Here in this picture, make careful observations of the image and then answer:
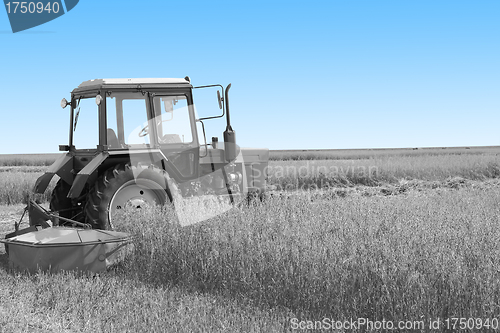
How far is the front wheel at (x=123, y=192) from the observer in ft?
19.4

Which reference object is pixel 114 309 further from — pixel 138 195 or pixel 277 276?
pixel 138 195

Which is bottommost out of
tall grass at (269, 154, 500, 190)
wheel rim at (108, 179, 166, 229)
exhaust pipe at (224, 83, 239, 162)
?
tall grass at (269, 154, 500, 190)

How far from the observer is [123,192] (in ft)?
20.2

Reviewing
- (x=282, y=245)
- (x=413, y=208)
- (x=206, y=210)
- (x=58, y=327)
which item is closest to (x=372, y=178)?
(x=413, y=208)

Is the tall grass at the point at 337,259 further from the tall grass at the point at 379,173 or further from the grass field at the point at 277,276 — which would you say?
the tall grass at the point at 379,173

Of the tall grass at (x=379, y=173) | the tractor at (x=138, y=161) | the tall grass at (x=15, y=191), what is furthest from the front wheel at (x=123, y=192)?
the tall grass at (x=379, y=173)

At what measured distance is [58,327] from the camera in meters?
3.88

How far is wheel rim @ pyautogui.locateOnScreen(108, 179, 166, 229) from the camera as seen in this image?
20.1ft

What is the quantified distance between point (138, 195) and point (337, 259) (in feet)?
10.5

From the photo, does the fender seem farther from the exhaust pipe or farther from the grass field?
the exhaust pipe

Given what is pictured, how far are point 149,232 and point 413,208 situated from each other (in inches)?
147

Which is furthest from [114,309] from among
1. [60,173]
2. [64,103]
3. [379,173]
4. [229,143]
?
[379,173]

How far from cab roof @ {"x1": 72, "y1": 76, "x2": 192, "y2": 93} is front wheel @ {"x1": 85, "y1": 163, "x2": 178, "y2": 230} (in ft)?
4.09

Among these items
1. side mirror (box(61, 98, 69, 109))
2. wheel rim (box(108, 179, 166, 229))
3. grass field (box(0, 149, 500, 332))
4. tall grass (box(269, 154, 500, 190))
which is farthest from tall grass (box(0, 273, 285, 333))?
tall grass (box(269, 154, 500, 190))
